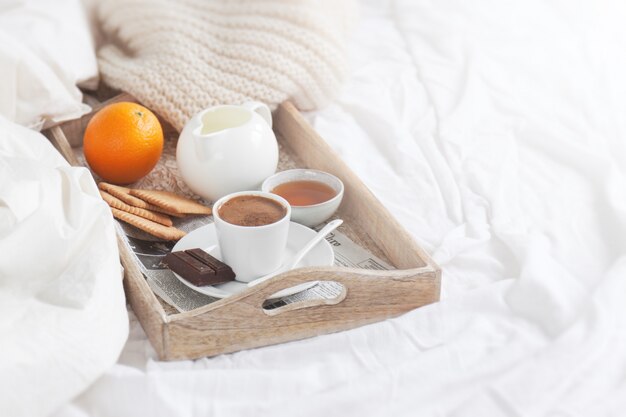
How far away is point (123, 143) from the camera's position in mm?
1066

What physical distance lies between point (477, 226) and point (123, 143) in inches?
17.1

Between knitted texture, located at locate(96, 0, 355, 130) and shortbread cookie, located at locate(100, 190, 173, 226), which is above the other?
knitted texture, located at locate(96, 0, 355, 130)

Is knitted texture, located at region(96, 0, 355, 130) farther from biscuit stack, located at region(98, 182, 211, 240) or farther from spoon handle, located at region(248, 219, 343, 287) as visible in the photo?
spoon handle, located at region(248, 219, 343, 287)

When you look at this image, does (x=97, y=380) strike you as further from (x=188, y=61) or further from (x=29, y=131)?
(x=188, y=61)

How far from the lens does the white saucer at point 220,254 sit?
87cm

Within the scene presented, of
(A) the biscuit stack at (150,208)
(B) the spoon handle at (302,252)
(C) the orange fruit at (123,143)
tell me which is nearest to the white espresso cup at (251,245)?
(B) the spoon handle at (302,252)

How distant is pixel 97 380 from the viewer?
0.77 metres

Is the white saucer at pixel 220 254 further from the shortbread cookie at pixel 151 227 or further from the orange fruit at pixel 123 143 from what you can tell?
the orange fruit at pixel 123 143

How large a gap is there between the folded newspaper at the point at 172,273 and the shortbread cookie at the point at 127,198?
26mm

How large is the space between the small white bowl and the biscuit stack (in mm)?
87

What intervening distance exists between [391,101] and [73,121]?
47 centimetres

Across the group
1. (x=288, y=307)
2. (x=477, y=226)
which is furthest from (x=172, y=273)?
(x=477, y=226)

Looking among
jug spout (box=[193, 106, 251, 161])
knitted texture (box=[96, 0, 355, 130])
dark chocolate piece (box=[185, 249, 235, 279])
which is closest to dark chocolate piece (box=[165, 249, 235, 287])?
dark chocolate piece (box=[185, 249, 235, 279])

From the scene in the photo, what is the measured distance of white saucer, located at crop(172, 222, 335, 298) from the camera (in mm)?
870
